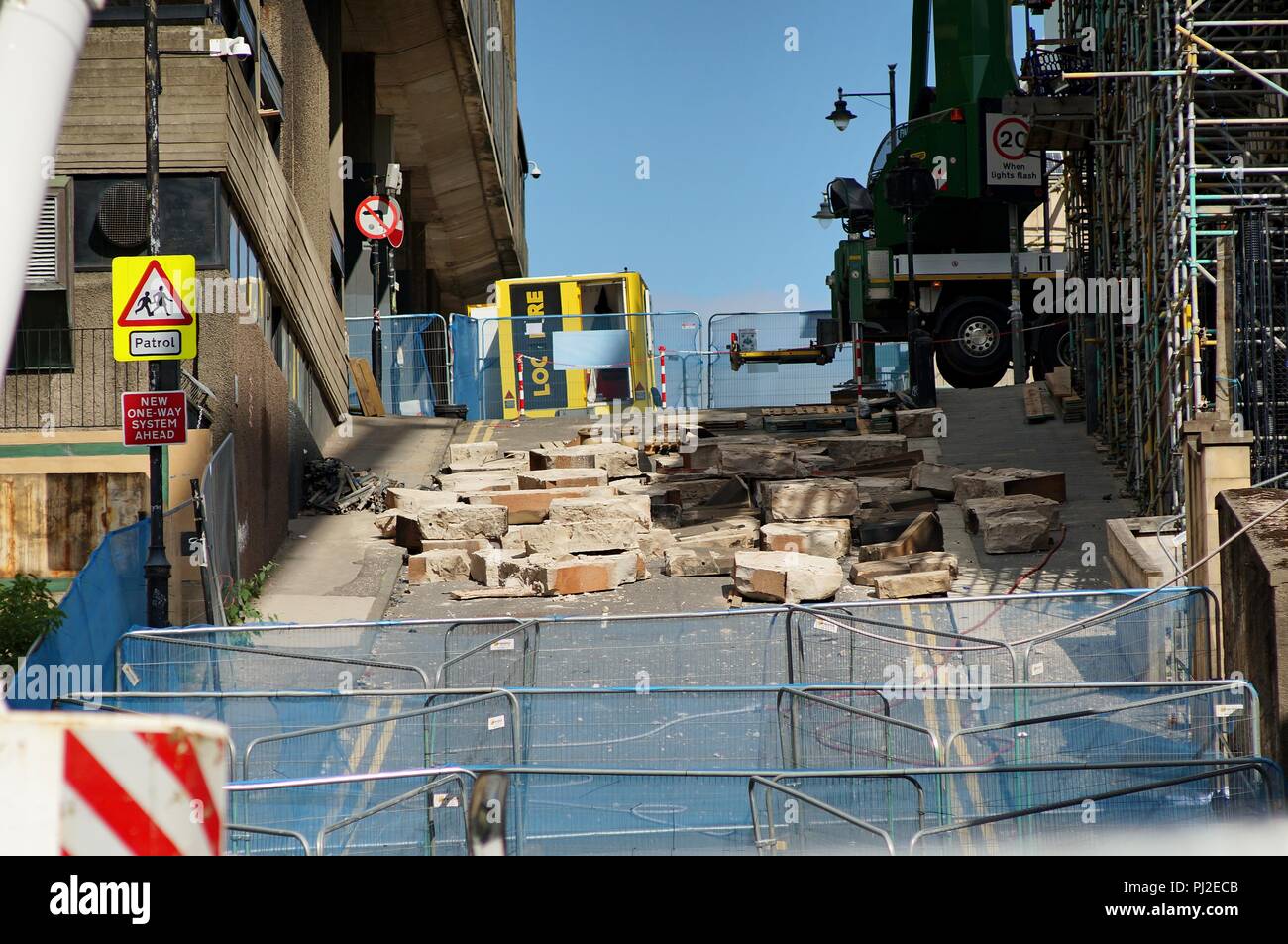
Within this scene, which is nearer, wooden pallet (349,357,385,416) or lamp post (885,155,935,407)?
lamp post (885,155,935,407)

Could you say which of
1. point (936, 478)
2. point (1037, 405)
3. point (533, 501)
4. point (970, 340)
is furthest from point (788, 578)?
point (970, 340)

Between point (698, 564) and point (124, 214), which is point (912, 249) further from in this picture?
point (124, 214)

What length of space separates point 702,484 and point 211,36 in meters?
7.87

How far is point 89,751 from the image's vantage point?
2623 millimetres

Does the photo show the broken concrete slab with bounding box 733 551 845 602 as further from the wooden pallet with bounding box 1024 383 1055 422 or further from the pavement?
the wooden pallet with bounding box 1024 383 1055 422

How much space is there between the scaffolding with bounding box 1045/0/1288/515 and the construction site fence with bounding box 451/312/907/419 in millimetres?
7634

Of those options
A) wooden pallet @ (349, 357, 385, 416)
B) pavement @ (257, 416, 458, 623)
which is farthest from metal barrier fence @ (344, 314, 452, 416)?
pavement @ (257, 416, 458, 623)

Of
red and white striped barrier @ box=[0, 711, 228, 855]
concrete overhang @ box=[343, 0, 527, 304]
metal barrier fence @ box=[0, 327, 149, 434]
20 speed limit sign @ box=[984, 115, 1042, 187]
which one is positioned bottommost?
red and white striped barrier @ box=[0, 711, 228, 855]

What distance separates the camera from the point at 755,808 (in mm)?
5895

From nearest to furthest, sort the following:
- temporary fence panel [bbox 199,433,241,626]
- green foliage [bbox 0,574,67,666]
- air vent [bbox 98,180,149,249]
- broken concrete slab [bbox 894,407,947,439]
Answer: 1. green foliage [bbox 0,574,67,666]
2. temporary fence panel [bbox 199,433,241,626]
3. air vent [bbox 98,180,149,249]
4. broken concrete slab [bbox 894,407,947,439]

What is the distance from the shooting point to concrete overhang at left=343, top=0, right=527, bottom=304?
96.8 feet

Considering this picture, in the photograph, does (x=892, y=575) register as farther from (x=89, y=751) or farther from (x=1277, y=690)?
(x=89, y=751)

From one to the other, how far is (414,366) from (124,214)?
13880 millimetres
